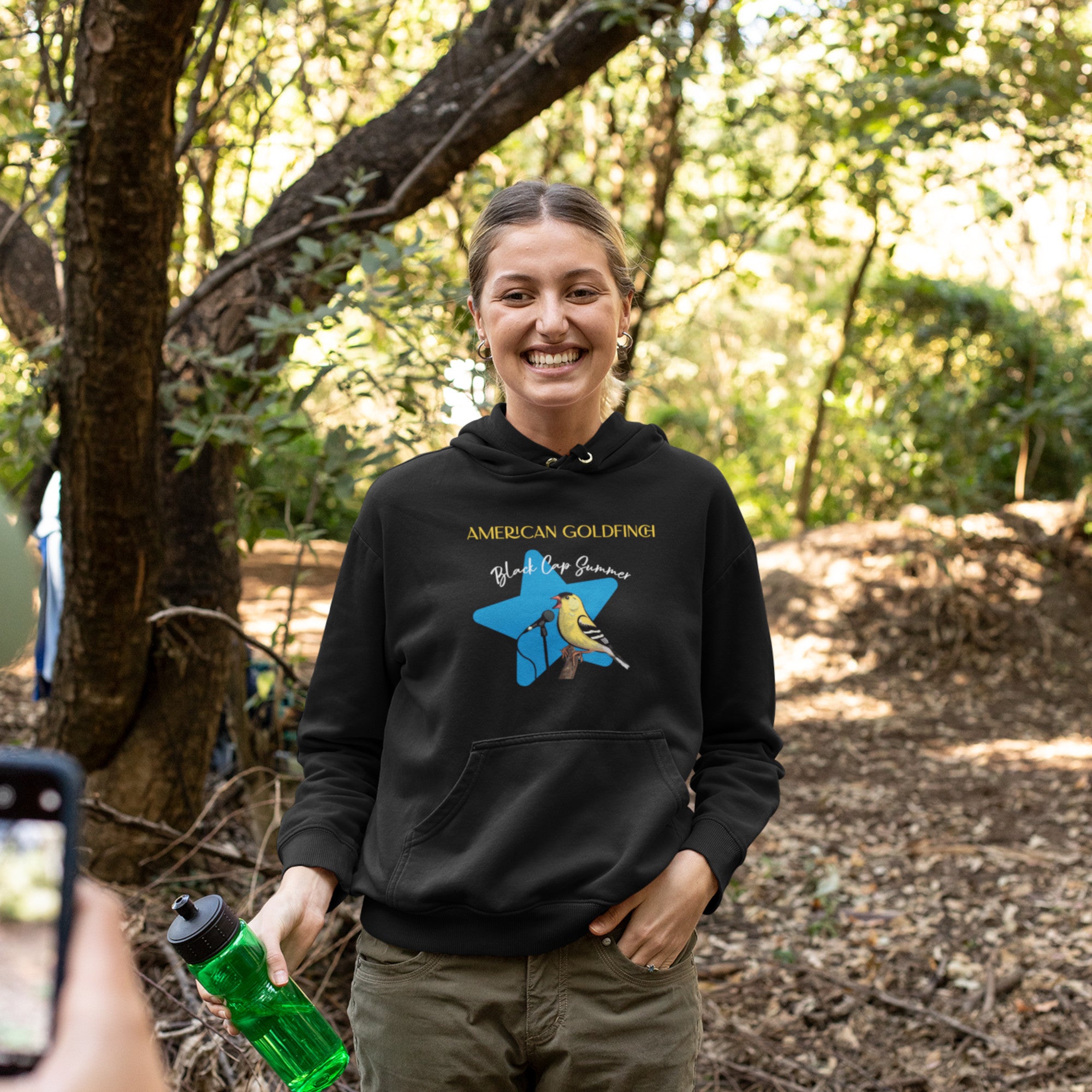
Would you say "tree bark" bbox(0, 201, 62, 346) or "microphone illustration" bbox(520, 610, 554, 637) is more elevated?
"tree bark" bbox(0, 201, 62, 346)

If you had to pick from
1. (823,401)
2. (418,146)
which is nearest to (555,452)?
(418,146)

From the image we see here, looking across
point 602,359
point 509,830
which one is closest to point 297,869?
point 509,830

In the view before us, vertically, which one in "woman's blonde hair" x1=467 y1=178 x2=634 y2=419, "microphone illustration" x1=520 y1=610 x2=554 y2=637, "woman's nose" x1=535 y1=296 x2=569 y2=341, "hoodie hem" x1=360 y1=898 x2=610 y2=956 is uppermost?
"woman's blonde hair" x1=467 y1=178 x2=634 y2=419

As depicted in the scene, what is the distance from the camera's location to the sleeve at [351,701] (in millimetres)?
1491

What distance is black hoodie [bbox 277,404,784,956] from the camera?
138 centimetres

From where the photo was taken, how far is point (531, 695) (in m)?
1.42

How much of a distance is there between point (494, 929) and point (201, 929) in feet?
1.27

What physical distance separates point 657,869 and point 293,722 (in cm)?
254

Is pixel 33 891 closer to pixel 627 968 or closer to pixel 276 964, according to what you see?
pixel 276 964

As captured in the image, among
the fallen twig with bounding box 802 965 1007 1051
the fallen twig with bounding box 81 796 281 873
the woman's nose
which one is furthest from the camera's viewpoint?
the fallen twig with bounding box 802 965 1007 1051

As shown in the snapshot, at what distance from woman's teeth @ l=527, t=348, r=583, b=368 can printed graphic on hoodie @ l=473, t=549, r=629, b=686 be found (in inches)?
12.8

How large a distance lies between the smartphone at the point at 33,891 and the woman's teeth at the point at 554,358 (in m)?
1.20

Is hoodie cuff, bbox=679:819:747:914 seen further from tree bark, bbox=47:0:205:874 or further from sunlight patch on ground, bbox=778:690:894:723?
sunlight patch on ground, bbox=778:690:894:723

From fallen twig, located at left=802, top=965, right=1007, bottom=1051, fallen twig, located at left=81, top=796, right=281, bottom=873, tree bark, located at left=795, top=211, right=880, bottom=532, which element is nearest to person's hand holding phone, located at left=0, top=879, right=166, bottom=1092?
fallen twig, located at left=81, top=796, right=281, bottom=873
